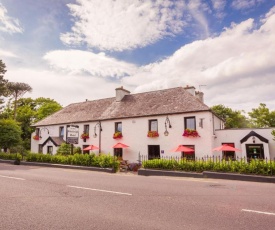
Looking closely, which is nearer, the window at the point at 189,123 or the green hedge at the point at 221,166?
the green hedge at the point at 221,166

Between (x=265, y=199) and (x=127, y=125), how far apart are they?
1880cm

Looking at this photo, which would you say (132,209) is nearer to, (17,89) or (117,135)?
(117,135)

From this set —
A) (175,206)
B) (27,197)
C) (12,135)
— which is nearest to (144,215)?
(175,206)

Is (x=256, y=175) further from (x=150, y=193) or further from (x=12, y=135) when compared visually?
(x=12, y=135)

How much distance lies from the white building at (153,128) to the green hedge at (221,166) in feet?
19.1

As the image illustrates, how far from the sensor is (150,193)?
28.5 feet

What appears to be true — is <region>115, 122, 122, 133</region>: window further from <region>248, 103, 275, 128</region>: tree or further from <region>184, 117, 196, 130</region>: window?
<region>248, 103, 275, 128</region>: tree

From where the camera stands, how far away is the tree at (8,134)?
29.9m

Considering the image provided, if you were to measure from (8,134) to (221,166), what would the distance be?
28.1 meters

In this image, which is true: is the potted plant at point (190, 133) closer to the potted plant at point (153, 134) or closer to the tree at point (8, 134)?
the potted plant at point (153, 134)

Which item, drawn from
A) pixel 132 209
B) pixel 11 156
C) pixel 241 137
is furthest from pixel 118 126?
pixel 132 209

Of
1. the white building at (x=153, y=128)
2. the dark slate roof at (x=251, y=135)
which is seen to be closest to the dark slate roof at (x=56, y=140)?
the white building at (x=153, y=128)

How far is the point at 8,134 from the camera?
98.5 feet

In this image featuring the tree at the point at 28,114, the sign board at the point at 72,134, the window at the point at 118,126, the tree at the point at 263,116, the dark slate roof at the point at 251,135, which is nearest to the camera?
the sign board at the point at 72,134
